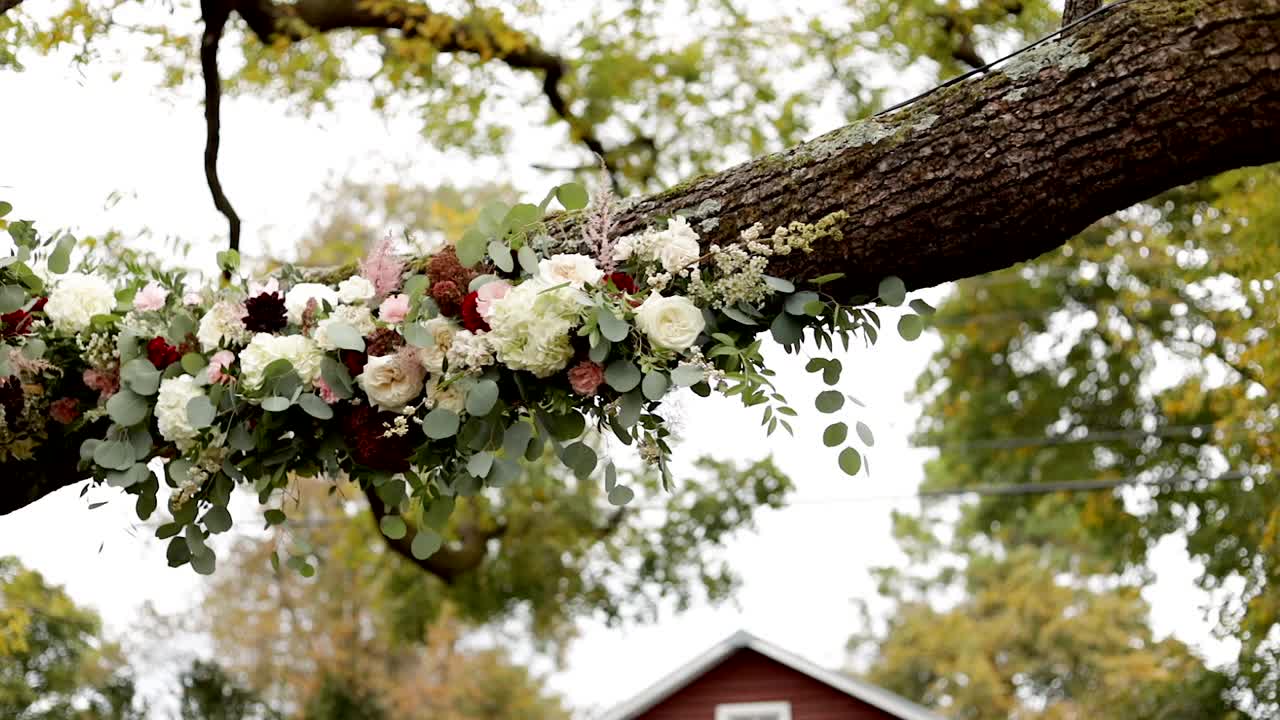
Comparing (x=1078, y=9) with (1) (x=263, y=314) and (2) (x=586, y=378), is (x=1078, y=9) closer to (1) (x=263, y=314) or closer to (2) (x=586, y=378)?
(2) (x=586, y=378)

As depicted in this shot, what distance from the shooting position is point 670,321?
7.20 feet

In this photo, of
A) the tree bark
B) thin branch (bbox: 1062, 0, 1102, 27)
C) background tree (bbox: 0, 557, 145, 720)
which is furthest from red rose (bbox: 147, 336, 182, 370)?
background tree (bbox: 0, 557, 145, 720)

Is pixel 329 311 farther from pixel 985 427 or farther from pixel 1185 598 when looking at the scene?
pixel 985 427

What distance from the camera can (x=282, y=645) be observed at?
1686 cm

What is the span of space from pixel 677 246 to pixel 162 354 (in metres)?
0.95

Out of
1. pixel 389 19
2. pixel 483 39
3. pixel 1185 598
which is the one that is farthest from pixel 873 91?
pixel 1185 598

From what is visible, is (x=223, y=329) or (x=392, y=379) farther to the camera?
(x=223, y=329)

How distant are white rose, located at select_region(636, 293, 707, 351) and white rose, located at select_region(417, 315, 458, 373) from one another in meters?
0.33

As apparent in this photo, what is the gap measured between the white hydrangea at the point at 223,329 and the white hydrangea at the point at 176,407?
4.2 inches

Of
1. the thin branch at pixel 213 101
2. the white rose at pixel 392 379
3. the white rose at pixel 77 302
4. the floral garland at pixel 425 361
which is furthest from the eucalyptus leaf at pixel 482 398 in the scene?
the thin branch at pixel 213 101

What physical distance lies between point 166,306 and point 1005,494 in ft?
41.3

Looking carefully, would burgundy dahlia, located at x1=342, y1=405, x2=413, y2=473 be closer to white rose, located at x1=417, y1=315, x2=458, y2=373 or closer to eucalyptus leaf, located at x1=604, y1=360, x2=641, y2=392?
white rose, located at x1=417, y1=315, x2=458, y2=373

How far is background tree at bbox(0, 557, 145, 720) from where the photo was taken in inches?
347

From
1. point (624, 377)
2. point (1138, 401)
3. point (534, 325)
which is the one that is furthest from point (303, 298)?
point (1138, 401)
